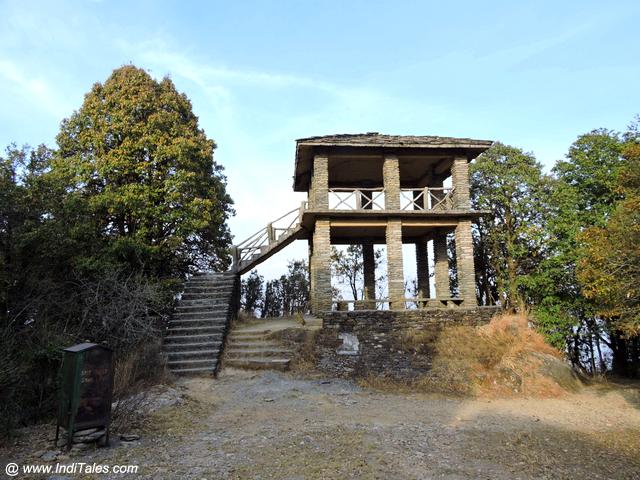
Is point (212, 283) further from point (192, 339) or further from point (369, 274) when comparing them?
point (369, 274)

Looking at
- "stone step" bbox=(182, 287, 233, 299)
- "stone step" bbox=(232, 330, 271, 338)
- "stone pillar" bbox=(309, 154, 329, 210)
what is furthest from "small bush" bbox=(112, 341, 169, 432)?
"stone pillar" bbox=(309, 154, 329, 210)

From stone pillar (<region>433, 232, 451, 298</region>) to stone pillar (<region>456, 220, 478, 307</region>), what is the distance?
1020 millimetres

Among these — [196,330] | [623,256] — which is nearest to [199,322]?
[196,330]

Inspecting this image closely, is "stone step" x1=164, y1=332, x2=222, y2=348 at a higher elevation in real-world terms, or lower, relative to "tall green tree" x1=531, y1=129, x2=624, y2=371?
lower

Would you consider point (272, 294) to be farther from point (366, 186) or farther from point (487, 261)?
point (487, 261)

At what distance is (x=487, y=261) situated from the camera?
19953mm

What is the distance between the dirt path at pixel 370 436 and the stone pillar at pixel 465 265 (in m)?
4.93

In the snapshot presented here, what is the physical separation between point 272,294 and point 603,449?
20.8 metres

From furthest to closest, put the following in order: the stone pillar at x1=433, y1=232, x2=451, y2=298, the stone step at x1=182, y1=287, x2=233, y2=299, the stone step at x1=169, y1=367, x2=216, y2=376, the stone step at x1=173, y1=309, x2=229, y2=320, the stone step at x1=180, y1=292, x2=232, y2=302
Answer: the stone pillar at x1=433, y1=232, x2=451, y2=298, the stone step at x1=182, y1=287, x2=233, y2=299, the stone step at x1=180, y1=292, x2=232, y2=302, the stone step at x1=173, y1=309, x2=229, y2=320, the stone step at x1=169, y1=367, x2=216, y2=376

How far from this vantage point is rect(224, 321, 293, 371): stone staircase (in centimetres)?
1209

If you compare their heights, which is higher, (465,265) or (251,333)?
(465,265)

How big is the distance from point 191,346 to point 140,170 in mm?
6033

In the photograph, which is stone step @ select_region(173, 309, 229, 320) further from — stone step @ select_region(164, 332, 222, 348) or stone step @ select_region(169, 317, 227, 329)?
stone step @ select_region(164, 332, 222, 348)

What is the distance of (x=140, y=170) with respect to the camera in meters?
14.3
